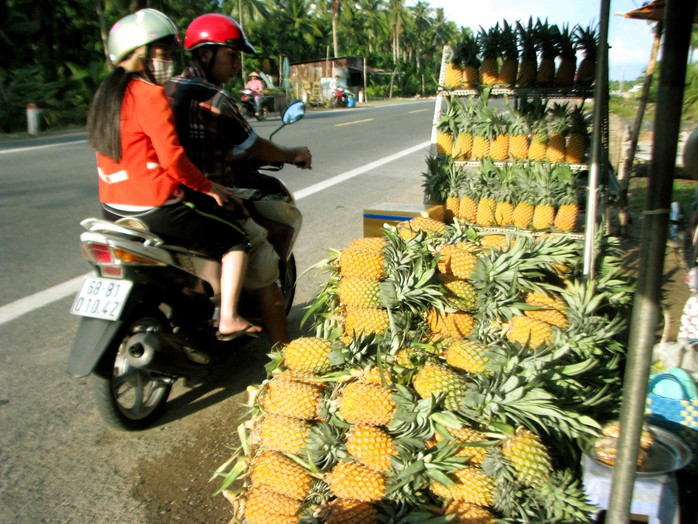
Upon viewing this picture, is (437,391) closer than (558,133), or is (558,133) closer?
(437,391)

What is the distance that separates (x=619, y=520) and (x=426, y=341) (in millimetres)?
1269

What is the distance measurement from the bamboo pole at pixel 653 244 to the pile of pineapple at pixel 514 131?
4057 mm

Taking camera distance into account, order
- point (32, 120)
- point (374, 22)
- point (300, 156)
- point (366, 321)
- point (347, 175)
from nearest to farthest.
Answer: point (366, 321)
point (300, 156)
point (347, 175)
point (32, 120)
point (374, 22)

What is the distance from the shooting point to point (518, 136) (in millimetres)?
5492

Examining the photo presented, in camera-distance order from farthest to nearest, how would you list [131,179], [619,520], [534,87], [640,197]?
1. [640,197]
2. [534,87]
3. [131,179]
4. [619,520]

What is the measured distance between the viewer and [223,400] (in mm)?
3516

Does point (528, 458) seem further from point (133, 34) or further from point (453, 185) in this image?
point (453, 185)

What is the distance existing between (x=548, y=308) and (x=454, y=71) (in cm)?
344

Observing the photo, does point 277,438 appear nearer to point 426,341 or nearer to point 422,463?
point 422,463

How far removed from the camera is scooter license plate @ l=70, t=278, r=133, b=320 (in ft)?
9.27

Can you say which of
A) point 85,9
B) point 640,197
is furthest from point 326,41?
point 640,197

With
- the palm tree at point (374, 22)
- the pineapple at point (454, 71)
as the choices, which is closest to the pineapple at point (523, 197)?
the pineapple at point (454, 71)

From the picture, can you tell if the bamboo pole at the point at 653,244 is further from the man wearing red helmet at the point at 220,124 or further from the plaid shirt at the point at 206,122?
the plaid shirt at the point at 206,122

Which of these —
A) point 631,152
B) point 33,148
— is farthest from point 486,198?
point 33,148
